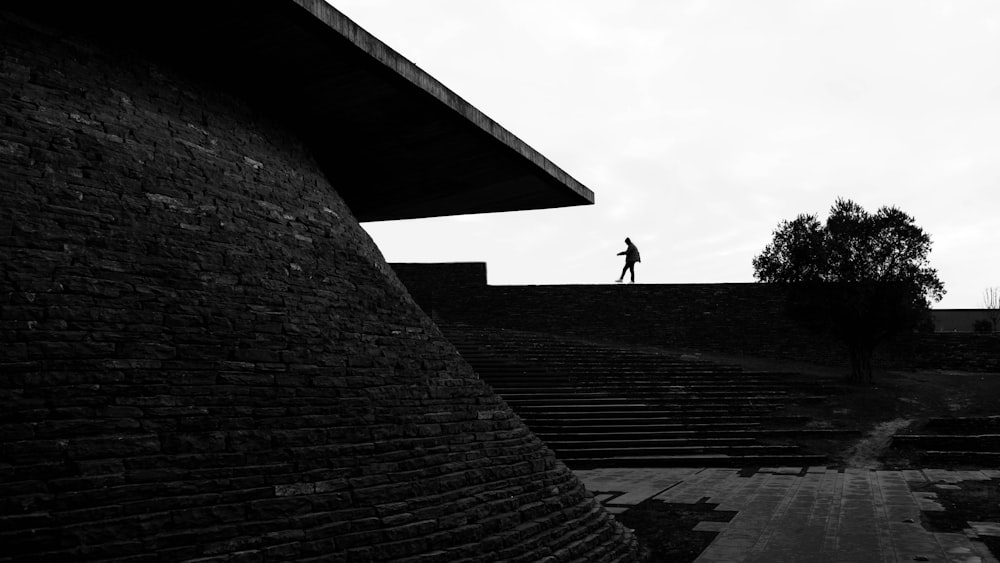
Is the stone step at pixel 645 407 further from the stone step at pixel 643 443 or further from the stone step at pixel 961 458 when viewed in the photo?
the stone step at pixel 961 458

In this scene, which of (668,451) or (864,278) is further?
(864,278)

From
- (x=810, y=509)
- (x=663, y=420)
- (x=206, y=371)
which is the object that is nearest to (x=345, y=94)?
(x=206, y=371)

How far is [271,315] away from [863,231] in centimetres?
1812

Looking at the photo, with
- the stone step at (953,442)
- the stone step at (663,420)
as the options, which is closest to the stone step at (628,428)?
the stone step at (663,420)

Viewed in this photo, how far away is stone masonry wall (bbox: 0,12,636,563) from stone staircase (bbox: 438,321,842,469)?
24.1 feet

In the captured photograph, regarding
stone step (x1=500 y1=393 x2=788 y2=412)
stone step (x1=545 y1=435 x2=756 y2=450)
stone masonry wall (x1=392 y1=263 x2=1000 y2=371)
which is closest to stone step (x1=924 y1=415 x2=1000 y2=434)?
stone step (x1=500 y1=393 x2=788 y2=412)

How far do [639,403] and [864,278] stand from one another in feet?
25.0

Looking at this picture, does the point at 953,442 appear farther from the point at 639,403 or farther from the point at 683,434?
the point at 639,403

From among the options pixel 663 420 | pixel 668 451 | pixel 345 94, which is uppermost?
pixel 345 94

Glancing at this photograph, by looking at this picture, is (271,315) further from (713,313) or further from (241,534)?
(713,313)

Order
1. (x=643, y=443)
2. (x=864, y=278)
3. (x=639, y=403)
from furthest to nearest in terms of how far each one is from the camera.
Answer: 1. (x=864, y=278)
2. (x=639, y=403)
3. (x=643, y=443)

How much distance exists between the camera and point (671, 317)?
2377 centimetres

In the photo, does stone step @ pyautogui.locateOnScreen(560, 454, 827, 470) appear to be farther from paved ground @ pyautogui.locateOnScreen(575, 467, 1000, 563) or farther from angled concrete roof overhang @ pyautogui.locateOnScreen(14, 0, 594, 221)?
angled concrete roof overhang @ pyautogui.locateOnScreen(14, 0, 594, 221)

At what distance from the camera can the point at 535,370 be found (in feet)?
59.4
